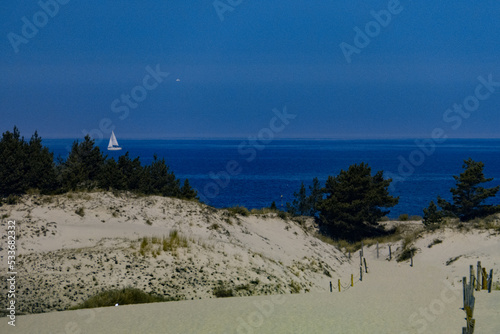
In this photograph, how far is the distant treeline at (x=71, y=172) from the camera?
31.4 metres

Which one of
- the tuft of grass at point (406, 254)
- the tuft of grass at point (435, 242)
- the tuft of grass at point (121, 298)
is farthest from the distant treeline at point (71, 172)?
the tuft of grass at point (435, 242)

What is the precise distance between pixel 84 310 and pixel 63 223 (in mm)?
10753

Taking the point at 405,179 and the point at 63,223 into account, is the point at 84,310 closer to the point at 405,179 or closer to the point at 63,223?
the point at 63,223

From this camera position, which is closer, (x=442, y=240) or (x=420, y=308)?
(x=420, y=308)

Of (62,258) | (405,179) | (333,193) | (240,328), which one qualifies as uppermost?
(405,179)

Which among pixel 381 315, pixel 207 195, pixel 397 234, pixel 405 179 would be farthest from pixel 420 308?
pixel 405 179

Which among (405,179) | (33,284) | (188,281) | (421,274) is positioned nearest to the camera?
(33,284)

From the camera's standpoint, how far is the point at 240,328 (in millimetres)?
16453
